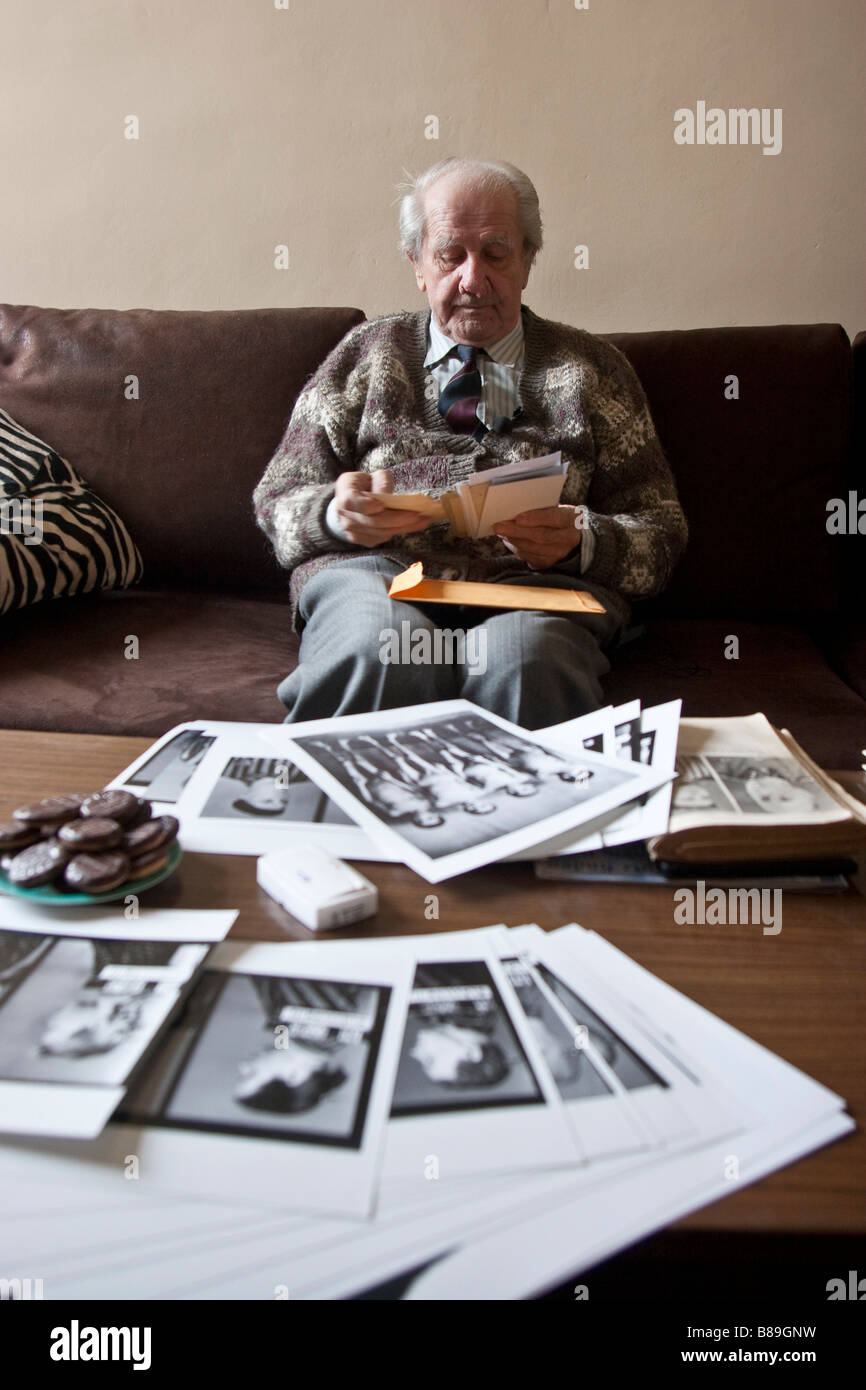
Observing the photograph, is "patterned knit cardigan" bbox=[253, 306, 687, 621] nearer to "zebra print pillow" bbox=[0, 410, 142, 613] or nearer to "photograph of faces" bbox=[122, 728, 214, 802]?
"zebra print pillow" bbox=[0, 410, 142, 613]

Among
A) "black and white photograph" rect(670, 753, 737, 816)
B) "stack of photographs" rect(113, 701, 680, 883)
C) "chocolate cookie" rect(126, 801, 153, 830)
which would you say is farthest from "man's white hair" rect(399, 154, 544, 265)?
"chocolate cookie" rect(126, 801, 153, 830)

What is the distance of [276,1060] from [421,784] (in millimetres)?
345

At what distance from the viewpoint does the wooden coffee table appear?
0.44m

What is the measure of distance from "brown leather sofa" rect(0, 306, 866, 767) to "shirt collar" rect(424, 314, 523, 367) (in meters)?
0.22

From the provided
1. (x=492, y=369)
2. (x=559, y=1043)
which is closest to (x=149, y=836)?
(x=559, y=1043)

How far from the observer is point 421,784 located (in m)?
0.83

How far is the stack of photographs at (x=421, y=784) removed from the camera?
768mm

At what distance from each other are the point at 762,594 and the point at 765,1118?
4.17ft

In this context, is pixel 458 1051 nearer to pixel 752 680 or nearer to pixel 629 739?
pixel 629 739

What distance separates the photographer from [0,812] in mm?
830

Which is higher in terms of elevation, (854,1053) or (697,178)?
(697,178)

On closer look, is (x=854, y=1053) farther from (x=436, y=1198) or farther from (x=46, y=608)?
(x=46, y=608)
